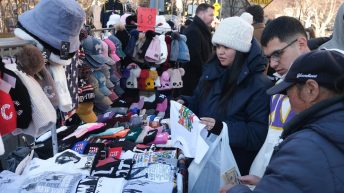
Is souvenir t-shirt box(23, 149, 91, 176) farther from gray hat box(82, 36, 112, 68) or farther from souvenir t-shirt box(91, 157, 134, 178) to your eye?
gray hat box(82, 36, 112, 68)

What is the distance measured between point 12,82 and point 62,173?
1.79 ft

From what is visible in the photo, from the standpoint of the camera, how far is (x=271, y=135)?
2.16 m

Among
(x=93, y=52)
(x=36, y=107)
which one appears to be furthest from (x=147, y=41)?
Result: (x=36, y=107)

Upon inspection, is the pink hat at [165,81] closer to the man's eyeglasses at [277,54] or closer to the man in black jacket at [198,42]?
the man in black jacket at [198,42]

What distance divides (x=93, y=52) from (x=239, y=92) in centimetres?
202

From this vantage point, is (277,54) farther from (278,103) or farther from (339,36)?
(339,36)

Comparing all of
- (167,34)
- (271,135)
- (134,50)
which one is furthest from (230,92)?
(167,34)

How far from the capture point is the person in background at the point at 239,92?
2.36 m

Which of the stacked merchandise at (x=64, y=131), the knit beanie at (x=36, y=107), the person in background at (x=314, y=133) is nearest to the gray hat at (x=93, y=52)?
the stacked merchandise at (x=64, y=131)

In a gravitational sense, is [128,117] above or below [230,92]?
below

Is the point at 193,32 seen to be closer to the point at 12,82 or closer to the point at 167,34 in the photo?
the point at 167,34

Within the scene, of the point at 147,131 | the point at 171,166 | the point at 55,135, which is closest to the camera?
the point at 171,166

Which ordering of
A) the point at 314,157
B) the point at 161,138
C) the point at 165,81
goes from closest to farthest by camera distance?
the point at 314,157 → the point at 161,138 → the point at 165,81

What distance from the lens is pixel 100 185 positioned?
1777 millimetres
